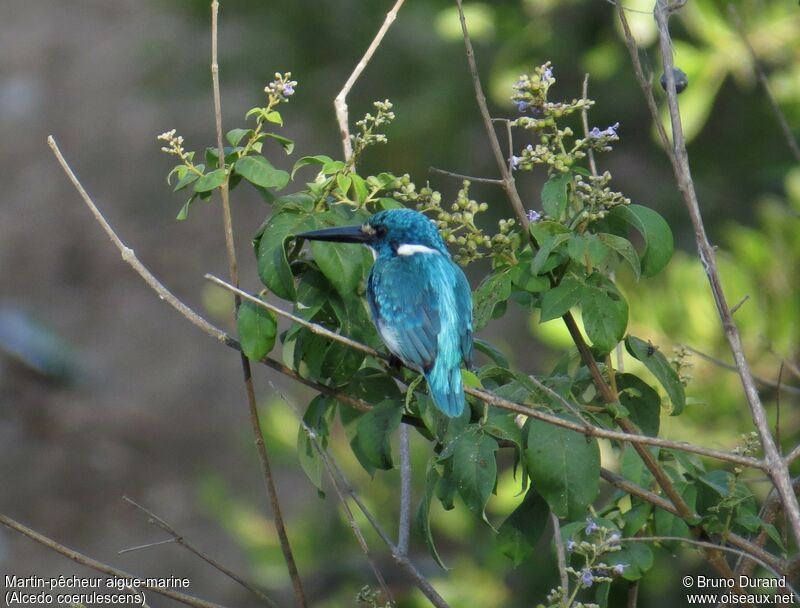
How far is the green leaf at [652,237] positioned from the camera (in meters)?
1.79

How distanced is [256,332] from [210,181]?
281 millimetres

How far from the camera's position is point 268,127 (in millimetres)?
7605

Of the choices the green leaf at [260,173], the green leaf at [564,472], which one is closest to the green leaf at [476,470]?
the green leaf at [564,472]

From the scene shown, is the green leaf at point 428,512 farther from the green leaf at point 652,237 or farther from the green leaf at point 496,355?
the green leaf at point 652,237

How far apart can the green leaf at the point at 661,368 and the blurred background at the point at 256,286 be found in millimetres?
860

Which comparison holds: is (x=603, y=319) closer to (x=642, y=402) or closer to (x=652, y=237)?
(x=652, y=237)

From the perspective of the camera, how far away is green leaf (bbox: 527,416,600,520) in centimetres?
170

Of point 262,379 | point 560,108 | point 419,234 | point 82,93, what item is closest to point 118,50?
point 82,93

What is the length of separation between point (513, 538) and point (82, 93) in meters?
9.27

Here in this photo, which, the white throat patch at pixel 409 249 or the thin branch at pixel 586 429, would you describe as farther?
the white throat patch at pixel 409 249

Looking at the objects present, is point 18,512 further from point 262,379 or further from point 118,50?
point 118,50

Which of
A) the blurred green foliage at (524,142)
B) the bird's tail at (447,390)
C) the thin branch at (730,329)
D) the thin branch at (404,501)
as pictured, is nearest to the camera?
the thin branch at (730,329)

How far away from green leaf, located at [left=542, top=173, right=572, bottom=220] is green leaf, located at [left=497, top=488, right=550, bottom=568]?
0.52 m

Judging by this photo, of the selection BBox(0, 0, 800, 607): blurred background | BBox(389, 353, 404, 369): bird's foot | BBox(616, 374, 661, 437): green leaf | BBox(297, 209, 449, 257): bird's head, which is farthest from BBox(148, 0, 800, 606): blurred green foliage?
BBox(616, 374, 661, 437): green leaf
